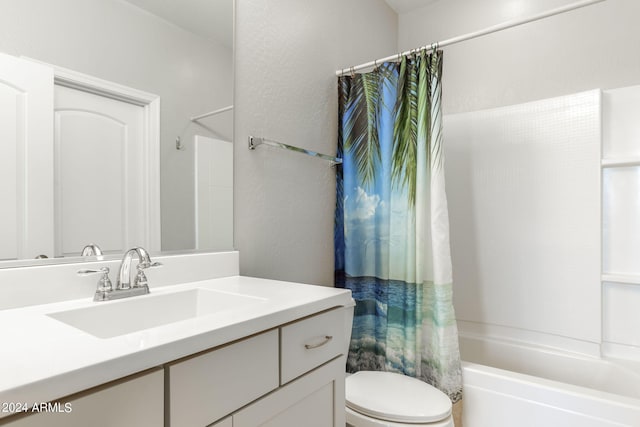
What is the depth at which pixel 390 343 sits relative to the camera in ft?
5.57

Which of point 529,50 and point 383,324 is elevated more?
point 529,50

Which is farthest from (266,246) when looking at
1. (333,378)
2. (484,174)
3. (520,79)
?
(520,79)

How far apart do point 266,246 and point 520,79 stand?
1.90 m

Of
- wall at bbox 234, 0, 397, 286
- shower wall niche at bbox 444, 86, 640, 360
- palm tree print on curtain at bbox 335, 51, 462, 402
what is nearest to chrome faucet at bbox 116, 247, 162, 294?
wall at bbox 234, 0, 397, 286

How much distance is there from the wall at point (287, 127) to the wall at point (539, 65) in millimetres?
836

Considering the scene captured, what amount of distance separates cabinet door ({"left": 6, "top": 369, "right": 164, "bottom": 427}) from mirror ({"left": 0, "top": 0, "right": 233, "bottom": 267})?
0.59 m

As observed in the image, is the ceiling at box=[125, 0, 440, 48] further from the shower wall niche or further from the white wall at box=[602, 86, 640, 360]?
the white wall at box=[602, 86, 640, 360]

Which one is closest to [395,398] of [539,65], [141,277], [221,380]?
[221,380]

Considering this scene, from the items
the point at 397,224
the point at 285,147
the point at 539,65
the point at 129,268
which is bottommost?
the point at 129,268

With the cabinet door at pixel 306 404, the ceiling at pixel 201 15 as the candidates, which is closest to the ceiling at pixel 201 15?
the ceiling at pixel 201 15

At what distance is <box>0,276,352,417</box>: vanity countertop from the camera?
48 centimetres

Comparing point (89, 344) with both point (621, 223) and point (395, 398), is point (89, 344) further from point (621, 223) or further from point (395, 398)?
point (621, 223)

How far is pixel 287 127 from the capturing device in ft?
5.48

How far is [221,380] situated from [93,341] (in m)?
0.25
